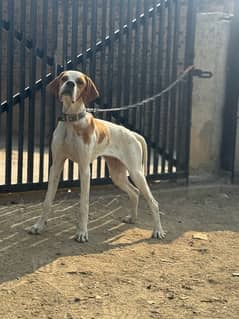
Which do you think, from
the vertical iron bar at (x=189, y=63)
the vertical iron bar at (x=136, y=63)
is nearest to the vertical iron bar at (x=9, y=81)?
the vertical iron bar at (x=136, y=63)

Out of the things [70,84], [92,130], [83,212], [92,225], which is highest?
[70,84]

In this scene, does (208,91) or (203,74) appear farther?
(208,91)

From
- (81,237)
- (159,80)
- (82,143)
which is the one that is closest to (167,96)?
(159,80)

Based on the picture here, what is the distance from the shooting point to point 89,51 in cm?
701

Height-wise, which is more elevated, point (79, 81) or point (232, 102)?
point (79, 81)

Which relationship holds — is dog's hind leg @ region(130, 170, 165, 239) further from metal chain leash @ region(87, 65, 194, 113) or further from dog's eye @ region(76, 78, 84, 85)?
metal chain leash @ region(87, 65, 194, 113)

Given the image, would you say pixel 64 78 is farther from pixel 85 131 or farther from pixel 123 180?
pixel 123 180

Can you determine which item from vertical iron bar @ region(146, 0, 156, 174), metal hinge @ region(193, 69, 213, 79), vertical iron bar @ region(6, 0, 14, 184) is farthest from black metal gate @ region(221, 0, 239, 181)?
vertical iron bar @ region(6, 0, 14, 184)

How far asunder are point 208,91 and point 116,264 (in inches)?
174

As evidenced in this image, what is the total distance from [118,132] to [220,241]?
4.92ft

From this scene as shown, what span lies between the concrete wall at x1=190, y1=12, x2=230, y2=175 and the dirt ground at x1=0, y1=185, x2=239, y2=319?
1620mm

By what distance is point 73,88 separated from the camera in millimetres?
5094

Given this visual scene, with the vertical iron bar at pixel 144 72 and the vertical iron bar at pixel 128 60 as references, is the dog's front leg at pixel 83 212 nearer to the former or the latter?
the vertical iron bar at pixel 128 60

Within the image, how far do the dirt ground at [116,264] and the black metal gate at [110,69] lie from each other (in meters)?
0.83
